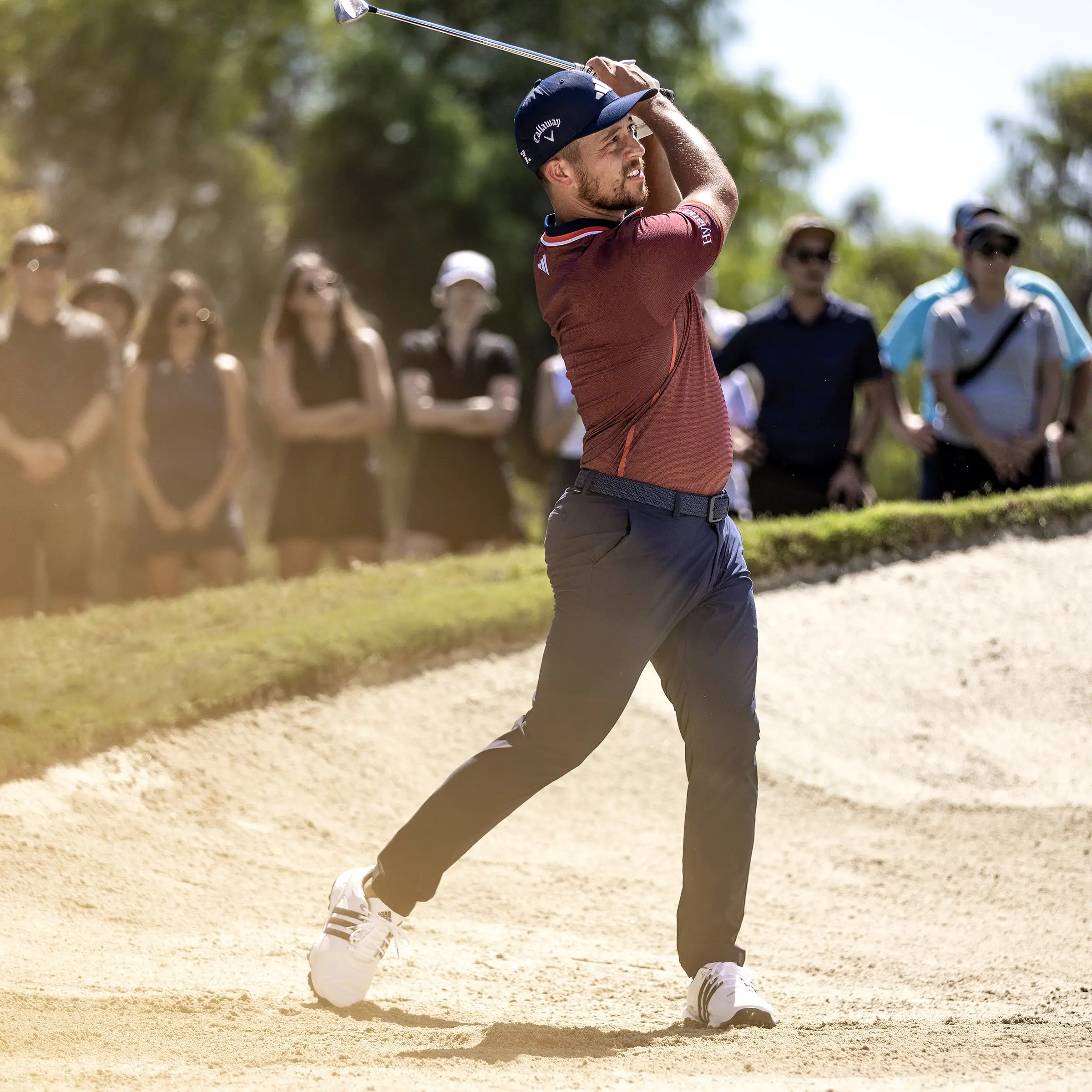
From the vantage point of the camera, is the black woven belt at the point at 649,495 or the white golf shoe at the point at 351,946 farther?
the white golf shoe at the point at 351,946

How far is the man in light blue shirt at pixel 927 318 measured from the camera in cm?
854

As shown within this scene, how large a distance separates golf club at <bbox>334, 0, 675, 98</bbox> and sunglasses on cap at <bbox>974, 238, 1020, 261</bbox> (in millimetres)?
4275

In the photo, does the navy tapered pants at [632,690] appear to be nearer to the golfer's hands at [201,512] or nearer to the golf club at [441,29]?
the golf club at [441,29]

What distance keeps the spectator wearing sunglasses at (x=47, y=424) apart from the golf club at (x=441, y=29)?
4.09 metres

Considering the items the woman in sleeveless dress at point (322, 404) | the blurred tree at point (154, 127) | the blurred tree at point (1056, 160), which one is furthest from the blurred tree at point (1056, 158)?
the woman in sleeveless dress at point (322, 404)

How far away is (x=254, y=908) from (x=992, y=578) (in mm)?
4684

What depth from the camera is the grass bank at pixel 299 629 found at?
628cm

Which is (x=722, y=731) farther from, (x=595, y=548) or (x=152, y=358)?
(x=152, y=358)

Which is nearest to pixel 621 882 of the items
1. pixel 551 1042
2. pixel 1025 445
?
pixel 551 1042

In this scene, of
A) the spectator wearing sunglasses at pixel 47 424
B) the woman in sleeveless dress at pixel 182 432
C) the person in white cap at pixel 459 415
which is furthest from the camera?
the person in white cap at pixel 459 415

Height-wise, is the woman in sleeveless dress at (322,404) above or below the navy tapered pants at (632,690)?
above

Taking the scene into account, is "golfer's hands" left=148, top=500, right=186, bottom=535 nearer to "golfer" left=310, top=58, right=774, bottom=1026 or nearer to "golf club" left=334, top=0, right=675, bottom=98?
"golf club" left=334, top=0, right=675, bottom=98

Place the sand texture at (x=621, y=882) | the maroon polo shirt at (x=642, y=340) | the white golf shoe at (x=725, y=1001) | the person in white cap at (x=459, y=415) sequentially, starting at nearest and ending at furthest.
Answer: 1. the sand texture at (x=621, y=882)
2. the maroon polo shirt at (x=642, y=340)
3. the white golf shoe at (x=725, y=1001)
4. the person in white cap at (x=459, y=415)

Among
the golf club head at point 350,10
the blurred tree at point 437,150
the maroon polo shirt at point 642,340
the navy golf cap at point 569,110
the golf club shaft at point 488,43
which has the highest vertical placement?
the blurred tree at point 437,150
